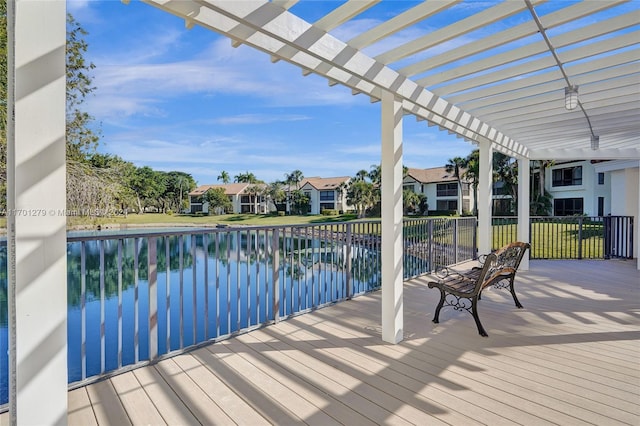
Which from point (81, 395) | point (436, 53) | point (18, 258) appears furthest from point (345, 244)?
point (18, 258)

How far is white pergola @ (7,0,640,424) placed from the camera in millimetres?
1241

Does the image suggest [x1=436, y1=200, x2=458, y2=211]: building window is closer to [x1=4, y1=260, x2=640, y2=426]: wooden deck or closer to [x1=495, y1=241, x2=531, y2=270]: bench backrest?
[x1=495, y1=241, x2=531, y2=270]: bench backrest

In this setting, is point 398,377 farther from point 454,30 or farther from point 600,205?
point 600,205

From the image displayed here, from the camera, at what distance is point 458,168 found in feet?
110

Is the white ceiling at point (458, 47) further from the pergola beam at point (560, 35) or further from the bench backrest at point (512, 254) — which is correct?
the bench backrest at point (512, 254)

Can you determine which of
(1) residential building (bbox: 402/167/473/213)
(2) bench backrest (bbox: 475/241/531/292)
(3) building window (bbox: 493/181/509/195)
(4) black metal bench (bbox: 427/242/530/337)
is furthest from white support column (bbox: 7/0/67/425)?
(1) residential building (bbox: 402/167/473/213)

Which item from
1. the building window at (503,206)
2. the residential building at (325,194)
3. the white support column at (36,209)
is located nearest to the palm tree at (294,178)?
the residential building at (325,194)

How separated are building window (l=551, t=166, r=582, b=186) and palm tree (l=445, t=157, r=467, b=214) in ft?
27.8

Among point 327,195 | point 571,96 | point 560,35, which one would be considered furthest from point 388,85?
point 327,195

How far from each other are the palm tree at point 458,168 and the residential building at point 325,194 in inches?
529

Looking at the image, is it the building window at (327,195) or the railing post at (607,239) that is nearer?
the railing post at (607,239)

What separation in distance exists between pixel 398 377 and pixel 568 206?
27.9 m

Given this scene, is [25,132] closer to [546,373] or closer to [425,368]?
[425,368]

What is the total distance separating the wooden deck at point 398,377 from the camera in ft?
6.59
